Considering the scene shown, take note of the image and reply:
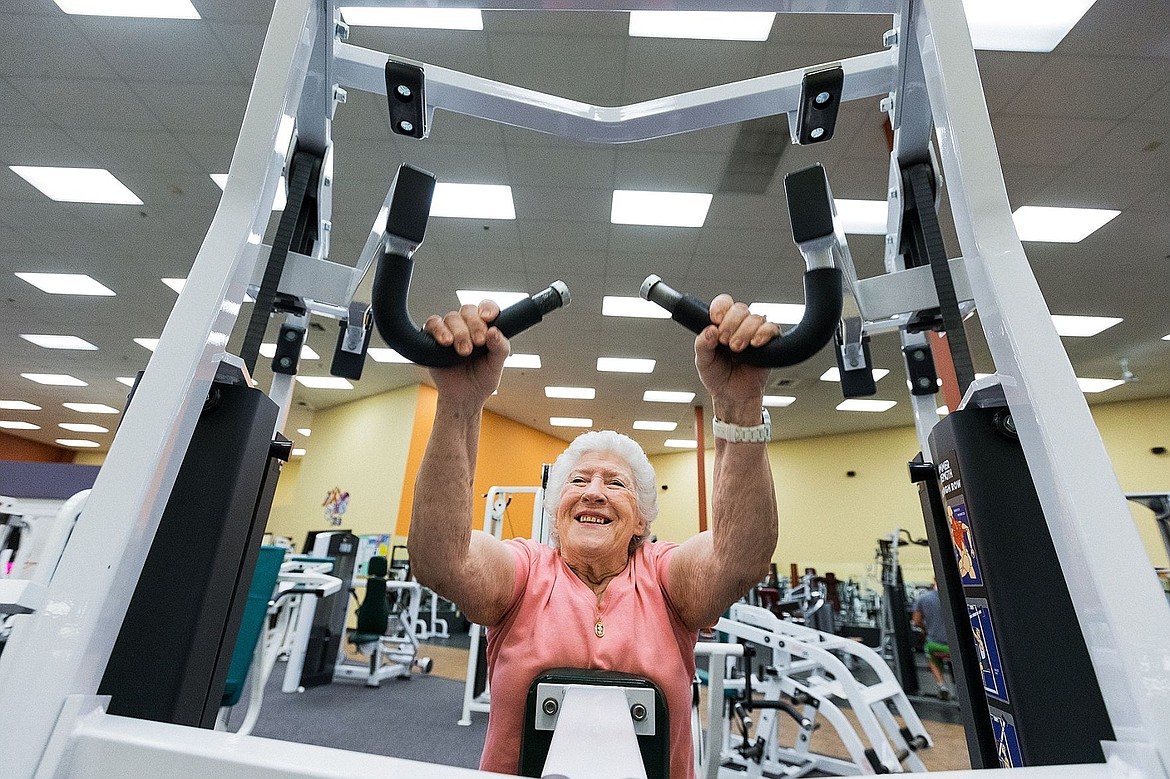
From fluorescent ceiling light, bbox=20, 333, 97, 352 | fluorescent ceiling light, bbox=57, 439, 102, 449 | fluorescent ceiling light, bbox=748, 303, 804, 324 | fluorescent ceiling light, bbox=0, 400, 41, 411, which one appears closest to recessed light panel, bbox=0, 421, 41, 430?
fluorescent ceiling light, bbox=57, 439, 102, 449

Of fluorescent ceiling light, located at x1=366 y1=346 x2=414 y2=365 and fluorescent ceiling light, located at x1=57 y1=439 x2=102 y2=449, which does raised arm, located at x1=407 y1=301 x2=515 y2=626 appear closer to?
fluorescent ceiling light, located at x1=366 y1=346 x2=414 y2=365

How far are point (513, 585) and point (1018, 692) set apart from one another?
739 mm

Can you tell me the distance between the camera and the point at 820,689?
9.60 feet

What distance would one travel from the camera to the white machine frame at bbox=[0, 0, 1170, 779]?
1.28 feet

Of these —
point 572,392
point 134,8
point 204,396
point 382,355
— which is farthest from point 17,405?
point 204,396

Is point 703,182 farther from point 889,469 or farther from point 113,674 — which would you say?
point 889,469

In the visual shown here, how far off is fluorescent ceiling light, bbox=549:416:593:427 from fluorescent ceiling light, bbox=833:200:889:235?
591 cm

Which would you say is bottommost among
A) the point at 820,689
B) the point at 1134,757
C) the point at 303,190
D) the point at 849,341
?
the point at 820,689

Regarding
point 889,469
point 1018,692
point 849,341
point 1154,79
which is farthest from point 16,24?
point 889,469

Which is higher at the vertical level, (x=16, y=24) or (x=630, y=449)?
(x=16, y=24)

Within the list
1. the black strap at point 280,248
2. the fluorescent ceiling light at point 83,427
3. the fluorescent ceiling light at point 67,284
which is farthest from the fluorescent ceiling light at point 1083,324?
the fluorescent ceiling light at point 83,427

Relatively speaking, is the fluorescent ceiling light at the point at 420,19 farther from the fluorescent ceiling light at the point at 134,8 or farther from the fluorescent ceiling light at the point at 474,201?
the fluorescent ceiling light at the point at 474,201

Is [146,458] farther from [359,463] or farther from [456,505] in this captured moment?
→ [359,463]

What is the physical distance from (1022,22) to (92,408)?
1288 cm
